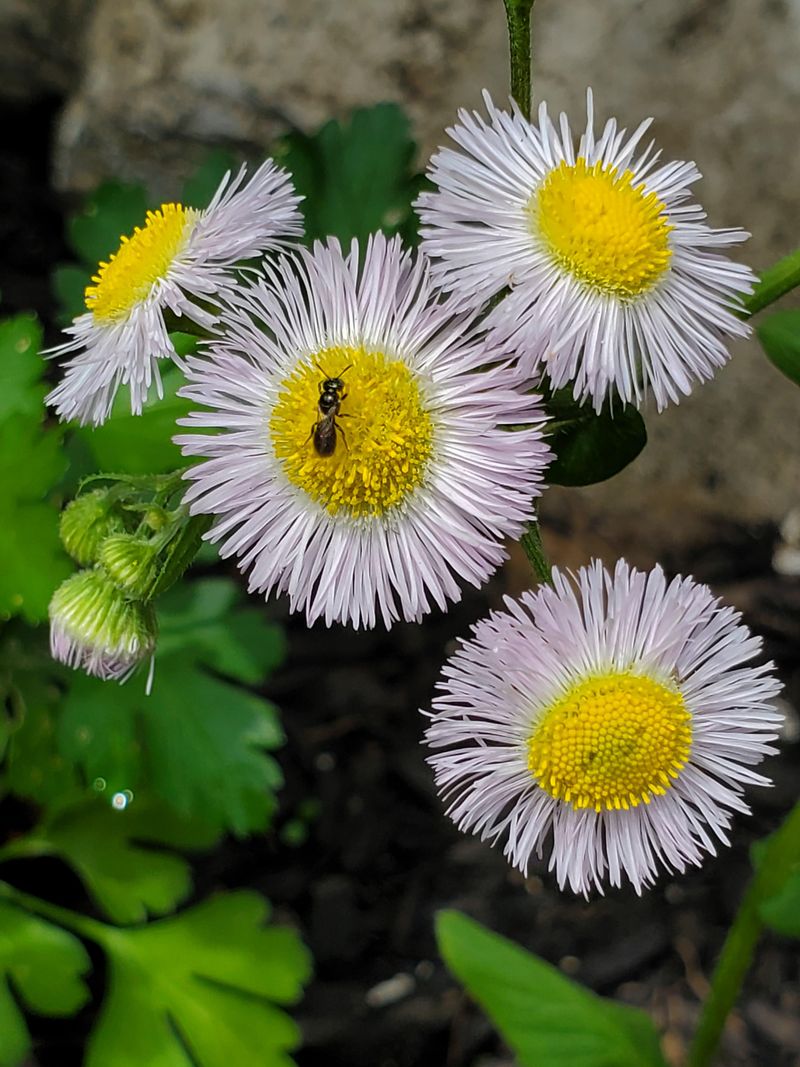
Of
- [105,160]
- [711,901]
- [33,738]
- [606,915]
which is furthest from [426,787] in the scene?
[105,160]

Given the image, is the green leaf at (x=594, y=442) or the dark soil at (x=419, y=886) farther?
the dark soil at (x=419, y=886)

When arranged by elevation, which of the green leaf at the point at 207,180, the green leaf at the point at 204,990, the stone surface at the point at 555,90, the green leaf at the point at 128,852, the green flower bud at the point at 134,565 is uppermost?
the stone surface at the point at 555,90

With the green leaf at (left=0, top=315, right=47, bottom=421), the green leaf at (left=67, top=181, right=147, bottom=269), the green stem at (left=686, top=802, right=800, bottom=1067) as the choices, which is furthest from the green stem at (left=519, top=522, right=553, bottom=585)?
the green leaf at (left=67, top=181, right=147, bottom=269)

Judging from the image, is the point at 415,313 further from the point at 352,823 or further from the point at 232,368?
the point at 352,823

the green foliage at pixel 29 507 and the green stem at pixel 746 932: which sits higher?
the green foliage at pixel 29 507

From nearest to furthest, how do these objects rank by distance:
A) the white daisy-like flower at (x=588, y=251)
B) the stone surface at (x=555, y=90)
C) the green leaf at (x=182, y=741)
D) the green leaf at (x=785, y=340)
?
the white daisy-like flower at (x=588, y=251)
the green leaf at (x=785, y=340)
the green leaf at (x=182, y=741)
the stone surface at (x=555, y=90)

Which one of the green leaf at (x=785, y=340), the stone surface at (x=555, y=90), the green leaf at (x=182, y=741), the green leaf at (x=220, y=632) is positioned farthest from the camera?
the stone surface at (x=555, y=90)

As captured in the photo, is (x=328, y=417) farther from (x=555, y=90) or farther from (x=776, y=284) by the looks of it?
(x=555, y=90)

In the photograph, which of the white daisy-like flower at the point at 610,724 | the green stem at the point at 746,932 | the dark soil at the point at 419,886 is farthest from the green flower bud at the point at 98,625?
the dark soil at the point at 419,886

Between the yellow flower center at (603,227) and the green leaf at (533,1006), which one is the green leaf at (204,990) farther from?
the yellow flower center at (603,227)
